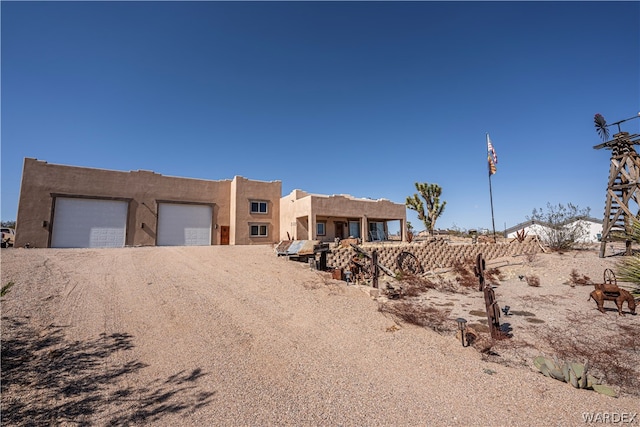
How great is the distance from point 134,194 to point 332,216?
1674 centimetres

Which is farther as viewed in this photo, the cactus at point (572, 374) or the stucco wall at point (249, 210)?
the stucco wall at point (249, 210)

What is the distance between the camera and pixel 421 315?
815cm

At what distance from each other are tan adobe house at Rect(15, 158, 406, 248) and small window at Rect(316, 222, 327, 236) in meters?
0.10

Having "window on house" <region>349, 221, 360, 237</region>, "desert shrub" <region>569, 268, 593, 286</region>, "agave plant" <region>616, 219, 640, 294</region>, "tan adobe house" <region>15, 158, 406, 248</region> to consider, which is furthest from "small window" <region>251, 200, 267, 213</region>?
"agave plant" <region>616, 219, 640, 294</region>

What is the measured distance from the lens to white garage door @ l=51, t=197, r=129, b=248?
64.8 ft

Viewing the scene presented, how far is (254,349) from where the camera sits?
5781 mm

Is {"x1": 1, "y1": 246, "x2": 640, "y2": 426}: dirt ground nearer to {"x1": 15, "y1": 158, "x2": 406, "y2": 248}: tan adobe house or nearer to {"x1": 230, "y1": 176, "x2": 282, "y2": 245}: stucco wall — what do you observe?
{"x1": 15, "y1": 158, "x2": 406, "y2": 248}: tan adobe house

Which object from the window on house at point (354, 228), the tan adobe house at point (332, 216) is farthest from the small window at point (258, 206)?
the window on house at point (354, 228)

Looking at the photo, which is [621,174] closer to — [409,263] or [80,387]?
[409,263]

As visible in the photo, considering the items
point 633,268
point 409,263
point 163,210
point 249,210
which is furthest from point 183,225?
point 633,268

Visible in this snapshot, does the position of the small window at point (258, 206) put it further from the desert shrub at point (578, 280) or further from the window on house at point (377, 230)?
the desert shrub at point (578, 280)

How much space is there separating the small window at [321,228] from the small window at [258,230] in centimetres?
514

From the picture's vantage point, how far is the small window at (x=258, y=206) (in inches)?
1032

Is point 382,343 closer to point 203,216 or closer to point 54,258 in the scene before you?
point 54,258
